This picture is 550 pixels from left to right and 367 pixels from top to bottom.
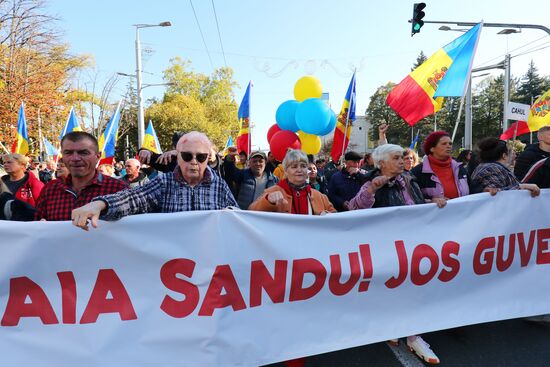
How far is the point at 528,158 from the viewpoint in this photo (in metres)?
4.17

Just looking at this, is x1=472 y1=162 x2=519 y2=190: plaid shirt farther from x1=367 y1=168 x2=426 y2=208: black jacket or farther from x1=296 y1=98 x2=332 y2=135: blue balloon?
x1=296 y1=98 x2=332 y2=135: blue balloon

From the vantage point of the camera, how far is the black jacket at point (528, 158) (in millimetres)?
4117

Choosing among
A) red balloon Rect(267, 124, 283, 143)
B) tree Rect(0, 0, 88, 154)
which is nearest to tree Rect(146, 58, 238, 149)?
tree Rect(0, 0, 88, 154)

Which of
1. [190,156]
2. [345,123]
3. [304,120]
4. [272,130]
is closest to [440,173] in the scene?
[190,156]

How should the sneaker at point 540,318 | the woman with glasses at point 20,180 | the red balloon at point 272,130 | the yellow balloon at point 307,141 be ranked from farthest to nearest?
1. the red balloon at point 272,130
2. the yellow balloon at point 307,141
3. the woman with glasses at point 20,180
4. the sneaker at point 540,318

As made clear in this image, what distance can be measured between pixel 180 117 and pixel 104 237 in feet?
116

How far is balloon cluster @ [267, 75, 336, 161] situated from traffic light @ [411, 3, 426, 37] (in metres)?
2.72

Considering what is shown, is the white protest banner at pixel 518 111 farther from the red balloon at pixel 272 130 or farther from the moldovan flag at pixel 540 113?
the red balloon at pixel 272 130

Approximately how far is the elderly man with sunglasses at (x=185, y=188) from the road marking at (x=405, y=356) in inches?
67.8

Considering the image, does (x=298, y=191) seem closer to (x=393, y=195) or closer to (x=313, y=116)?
(x=393, y=195)

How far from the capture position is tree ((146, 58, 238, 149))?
3681 cm

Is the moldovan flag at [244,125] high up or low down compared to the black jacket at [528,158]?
up

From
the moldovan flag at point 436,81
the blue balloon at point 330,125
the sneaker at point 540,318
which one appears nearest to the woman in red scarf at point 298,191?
the sneaker at point 540,318

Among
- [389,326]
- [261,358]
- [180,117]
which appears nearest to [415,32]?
[389,326]
